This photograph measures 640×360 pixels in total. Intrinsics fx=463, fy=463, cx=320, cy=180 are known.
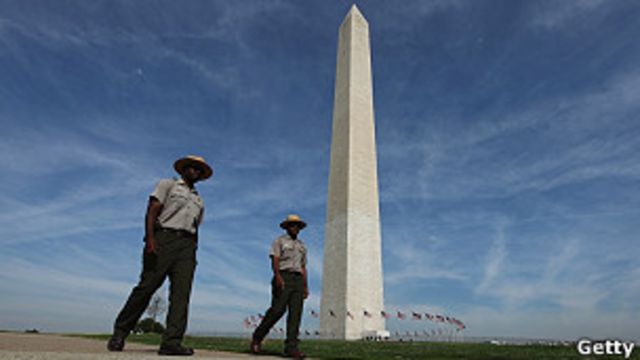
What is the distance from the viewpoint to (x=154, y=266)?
4.52m

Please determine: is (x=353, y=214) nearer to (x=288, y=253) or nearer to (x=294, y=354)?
(x=288, y=253)

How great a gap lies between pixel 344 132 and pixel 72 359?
25.8 metres

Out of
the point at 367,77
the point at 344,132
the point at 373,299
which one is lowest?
the point at 373,299

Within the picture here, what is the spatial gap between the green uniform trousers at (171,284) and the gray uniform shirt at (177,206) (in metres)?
0.11

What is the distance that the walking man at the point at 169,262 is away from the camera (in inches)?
174

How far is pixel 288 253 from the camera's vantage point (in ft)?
20.5

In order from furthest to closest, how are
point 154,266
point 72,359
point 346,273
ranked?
point 346,273 < point 154,266 < point 72,359

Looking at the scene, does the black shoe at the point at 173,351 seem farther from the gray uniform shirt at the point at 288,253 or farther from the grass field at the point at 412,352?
the grass field at the point at 412,352

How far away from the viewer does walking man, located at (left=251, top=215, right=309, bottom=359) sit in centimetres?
611

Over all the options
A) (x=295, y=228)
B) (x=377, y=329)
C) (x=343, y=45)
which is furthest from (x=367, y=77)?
(x=295, y=228)

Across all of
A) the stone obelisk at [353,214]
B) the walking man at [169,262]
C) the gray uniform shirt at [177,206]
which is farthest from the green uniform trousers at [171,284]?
the stone obelisk at [353,214]

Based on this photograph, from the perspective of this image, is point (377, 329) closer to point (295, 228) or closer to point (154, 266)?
point (295, 228)

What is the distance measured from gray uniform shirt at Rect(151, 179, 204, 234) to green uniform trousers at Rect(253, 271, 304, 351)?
172 cm

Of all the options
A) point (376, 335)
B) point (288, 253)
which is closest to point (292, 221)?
point (288, 253)
